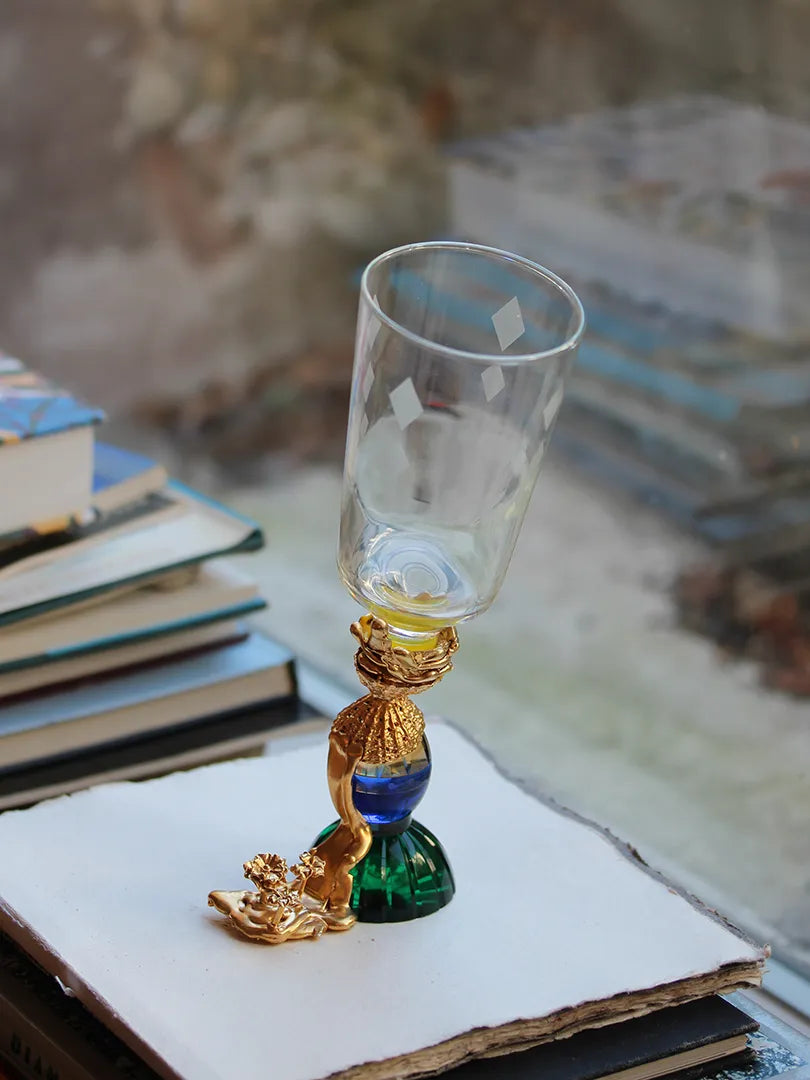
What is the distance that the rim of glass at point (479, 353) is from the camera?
62 cm

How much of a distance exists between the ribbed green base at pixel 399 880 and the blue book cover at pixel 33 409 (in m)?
0.31

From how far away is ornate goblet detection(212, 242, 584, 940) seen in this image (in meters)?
0.64

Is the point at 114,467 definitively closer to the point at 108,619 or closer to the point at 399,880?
the point at 108,619

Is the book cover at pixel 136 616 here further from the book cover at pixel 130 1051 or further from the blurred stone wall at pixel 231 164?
the blurred stone wall at pixel 231 164

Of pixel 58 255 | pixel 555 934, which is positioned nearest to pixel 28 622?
pixel 555 934

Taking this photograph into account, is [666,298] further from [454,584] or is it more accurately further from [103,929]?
[103,929]

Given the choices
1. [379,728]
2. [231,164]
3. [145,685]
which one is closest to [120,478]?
[145,685]

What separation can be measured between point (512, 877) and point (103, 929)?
202mm

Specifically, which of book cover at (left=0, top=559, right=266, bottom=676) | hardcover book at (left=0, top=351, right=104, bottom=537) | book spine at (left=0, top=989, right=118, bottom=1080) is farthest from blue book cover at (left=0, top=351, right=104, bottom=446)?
book spine at (left=0, top=989, right=118, bottom=1080)

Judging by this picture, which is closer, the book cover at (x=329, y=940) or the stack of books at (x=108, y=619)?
the book cover at (x=329, y=940)

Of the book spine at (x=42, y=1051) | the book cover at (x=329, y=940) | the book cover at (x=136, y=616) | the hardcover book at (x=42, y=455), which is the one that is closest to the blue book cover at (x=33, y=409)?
the hardcover book at (x=42, y=455)

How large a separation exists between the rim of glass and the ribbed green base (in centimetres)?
23

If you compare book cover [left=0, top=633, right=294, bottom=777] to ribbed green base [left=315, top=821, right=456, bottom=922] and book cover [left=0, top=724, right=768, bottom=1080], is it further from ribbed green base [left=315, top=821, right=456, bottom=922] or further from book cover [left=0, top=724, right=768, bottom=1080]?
ribbed green base [left=315, top=821, right=456, bottom=922]

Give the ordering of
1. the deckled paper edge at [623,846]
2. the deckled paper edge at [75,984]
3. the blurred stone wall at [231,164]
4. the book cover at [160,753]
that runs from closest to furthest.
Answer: the deckled paper edge at [75,984]
the deckled paper edge at [623,846]
the book cover at [160,753]
the blurred stone wall at [231,164]
